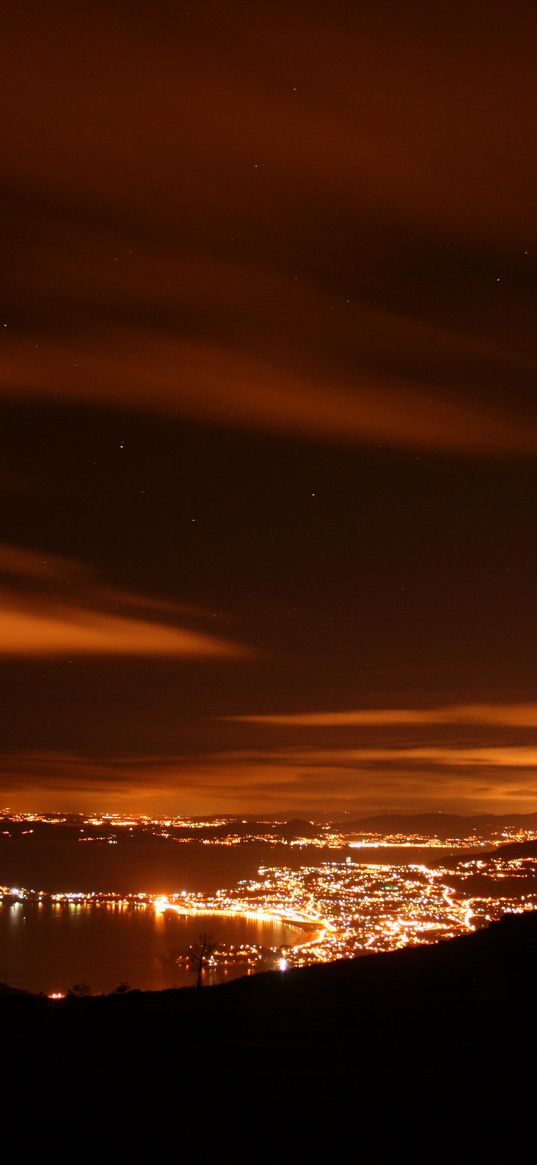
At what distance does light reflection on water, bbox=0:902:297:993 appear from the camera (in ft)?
188

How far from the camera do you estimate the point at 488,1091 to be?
9.34 m

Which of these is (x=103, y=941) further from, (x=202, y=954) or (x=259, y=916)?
(x=202, y=954)

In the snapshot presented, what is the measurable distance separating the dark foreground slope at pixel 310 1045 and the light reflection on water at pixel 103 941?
32.4 metres

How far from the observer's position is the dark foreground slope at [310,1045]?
934 centimetres

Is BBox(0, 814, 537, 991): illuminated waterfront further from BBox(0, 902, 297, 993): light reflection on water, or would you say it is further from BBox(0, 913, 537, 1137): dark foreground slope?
BBox(0, 913, 537, 1137): dark foreground slope

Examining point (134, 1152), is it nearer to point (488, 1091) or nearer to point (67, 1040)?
point (488, 1091)

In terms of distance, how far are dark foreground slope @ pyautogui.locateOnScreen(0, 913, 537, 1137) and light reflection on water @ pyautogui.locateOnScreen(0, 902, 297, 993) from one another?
32.4 metres

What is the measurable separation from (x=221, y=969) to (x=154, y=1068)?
42.3 metres

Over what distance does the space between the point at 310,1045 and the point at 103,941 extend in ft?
244

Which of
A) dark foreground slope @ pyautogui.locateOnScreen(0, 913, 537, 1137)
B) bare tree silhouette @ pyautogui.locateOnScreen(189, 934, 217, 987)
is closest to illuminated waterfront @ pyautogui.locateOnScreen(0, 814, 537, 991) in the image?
bare tree silhouette @ pyautogui.locateOnScreen(189, 934, 217, 987)

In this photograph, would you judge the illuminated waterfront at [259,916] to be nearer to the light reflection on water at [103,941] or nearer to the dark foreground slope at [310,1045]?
the light reflection on water at [103,941]

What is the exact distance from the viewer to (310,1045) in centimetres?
1129

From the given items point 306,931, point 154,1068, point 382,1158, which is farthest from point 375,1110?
point 306,931

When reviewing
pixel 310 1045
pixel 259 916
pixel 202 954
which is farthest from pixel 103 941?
pixel 310 1045
